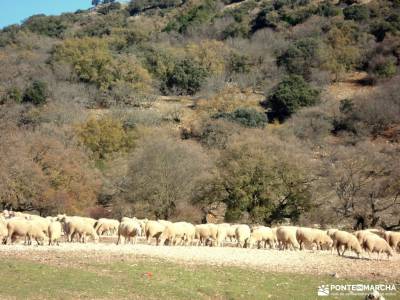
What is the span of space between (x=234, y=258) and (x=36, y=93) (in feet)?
217

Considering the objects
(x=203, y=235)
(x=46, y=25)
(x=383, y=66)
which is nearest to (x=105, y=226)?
(x=203, y=235)

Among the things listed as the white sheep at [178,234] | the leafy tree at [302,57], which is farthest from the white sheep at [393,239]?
the leafy tree at [302,57]

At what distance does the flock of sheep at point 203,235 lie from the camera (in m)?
26.7

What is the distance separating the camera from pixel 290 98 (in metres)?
83.0

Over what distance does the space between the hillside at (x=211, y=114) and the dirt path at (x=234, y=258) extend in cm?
1583

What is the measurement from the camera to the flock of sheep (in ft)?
87.6

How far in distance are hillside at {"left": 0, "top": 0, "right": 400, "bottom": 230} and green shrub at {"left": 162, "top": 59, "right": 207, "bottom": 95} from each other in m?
0.24

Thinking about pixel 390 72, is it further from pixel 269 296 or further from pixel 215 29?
pixel 269 296

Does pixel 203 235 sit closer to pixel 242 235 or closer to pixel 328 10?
pixel 242 235

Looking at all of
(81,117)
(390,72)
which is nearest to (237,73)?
(390,72)

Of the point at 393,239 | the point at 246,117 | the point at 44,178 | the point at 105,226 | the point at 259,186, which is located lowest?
the point at 105,226

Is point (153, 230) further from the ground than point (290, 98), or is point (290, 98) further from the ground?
point (290, 98)

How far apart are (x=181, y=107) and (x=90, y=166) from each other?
34.3 m

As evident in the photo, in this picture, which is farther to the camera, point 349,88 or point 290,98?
point 349,88
